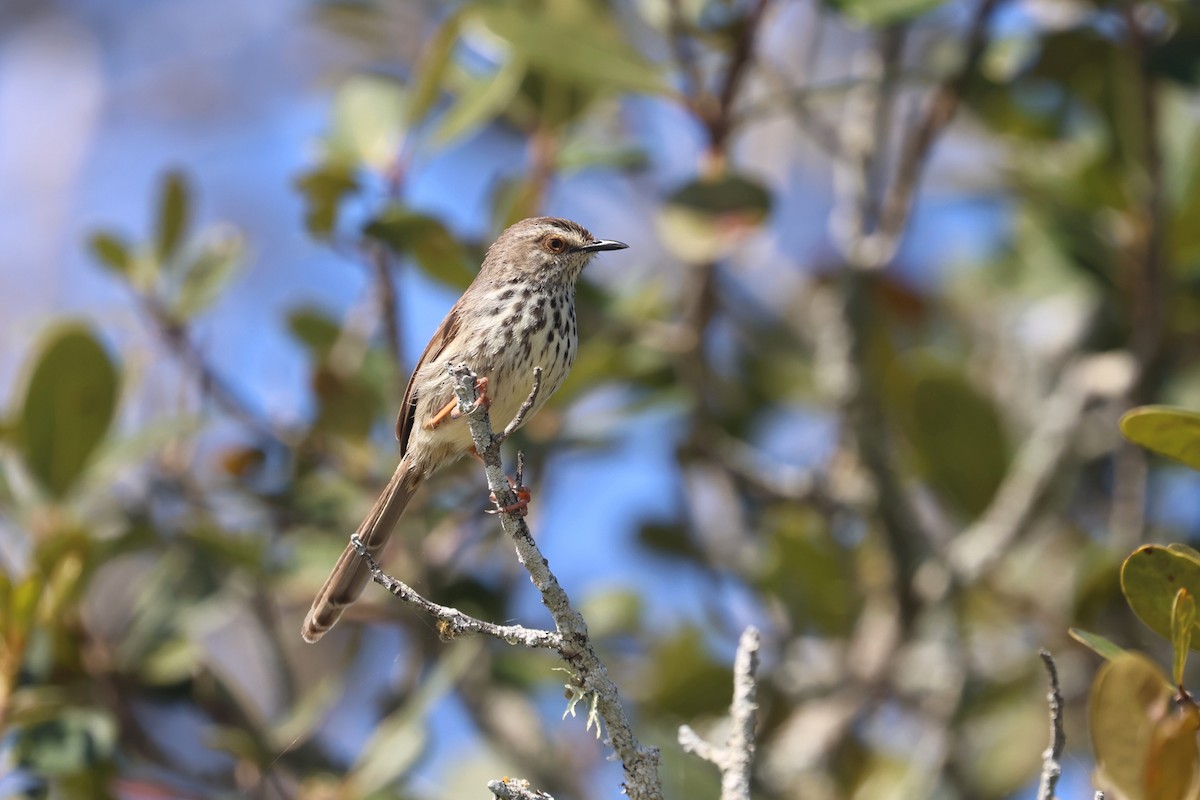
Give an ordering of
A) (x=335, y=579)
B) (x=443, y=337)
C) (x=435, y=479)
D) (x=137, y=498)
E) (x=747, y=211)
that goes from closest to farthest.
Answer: (x=335, y=579) → (x=443, y=337) → (x=747, y=211) → (x=435, y=479) → (x=137, y=498)

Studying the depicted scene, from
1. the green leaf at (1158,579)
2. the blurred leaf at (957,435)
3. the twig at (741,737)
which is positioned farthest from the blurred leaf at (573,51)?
the green leaf at (1158,579)

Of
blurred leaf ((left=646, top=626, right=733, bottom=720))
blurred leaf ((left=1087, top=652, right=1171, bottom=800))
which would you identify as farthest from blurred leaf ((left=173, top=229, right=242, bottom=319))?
blurred leaf ((left=1087, top=652, right=1171, bottom=800))

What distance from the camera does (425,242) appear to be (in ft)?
12.5

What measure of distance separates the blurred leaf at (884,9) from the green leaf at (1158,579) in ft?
6.55

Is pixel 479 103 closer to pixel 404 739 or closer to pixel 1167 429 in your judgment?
pixel 404 739

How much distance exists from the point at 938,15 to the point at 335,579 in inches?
144

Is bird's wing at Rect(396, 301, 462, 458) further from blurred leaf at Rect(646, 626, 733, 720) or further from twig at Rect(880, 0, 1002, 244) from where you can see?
twig at Rect(880, 0, 1002, 244)

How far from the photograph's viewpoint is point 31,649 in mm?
3691

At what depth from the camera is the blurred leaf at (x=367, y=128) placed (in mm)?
4105

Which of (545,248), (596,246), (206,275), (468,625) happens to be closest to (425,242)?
(545,248)

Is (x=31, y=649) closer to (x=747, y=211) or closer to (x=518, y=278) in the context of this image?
(x=518, y=278)

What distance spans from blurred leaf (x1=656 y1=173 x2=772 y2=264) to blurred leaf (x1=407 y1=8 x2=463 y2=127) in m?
0.79

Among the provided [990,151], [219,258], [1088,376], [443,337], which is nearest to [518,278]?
[443,337]

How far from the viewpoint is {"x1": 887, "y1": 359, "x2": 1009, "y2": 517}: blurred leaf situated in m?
4.34
